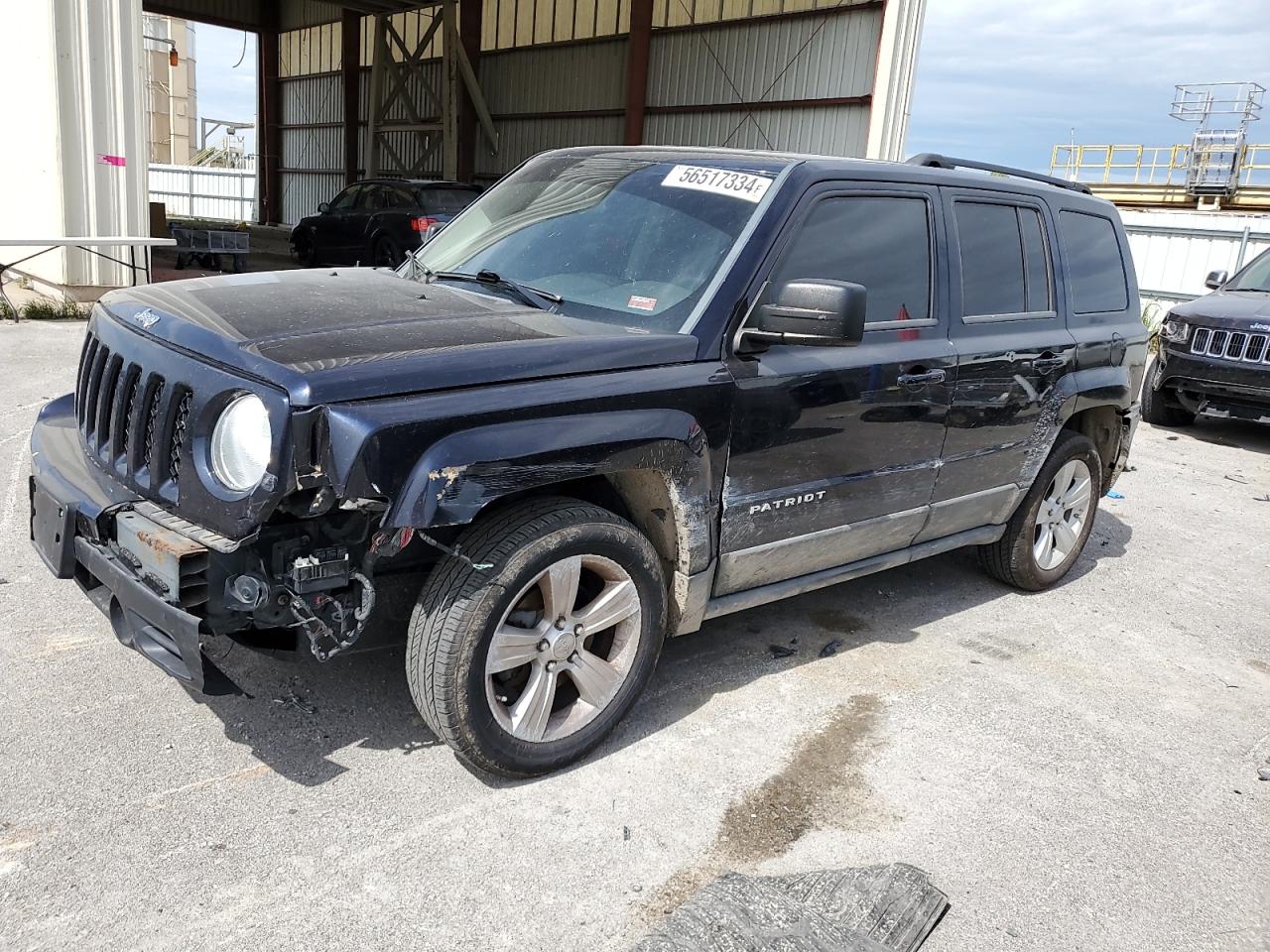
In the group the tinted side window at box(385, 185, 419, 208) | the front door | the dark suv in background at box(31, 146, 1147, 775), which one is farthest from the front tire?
the tinted side window at box(385, 185, 419, 208)

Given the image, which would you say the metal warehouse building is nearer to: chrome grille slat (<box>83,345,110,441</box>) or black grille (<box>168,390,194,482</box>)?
chrome grille slat (<box>83,345,110,441</box>)

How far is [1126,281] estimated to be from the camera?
5320mm

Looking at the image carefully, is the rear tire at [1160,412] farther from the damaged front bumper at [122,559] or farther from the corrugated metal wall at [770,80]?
the damaged front bumper at [122,559]

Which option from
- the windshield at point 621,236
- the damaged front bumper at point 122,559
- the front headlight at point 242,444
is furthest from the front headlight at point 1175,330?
the damaged front bumper at point 122,559

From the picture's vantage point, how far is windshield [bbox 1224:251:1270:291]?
32.1 ft

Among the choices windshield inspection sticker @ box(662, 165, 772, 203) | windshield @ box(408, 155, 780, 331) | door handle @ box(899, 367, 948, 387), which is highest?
windshield inspection sticker @ box(662, 165, 772, 203)

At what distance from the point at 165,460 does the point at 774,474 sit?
76.2 inches

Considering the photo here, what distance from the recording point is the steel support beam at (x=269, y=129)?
2998 centimetres

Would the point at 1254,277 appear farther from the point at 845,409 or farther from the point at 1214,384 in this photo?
the point at 845,409

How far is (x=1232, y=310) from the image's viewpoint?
8945mm

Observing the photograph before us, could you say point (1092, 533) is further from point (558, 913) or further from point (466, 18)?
point (466, 18)

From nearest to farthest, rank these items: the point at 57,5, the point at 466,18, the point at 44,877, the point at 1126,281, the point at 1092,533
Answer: the point at 44,877 → the point at 1126,281 → the point at 1092,533 → the point at 57,5 → the point at 466,18

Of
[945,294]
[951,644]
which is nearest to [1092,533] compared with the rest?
[951,644]

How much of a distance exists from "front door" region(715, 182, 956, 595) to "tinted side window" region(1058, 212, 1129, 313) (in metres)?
1.17
